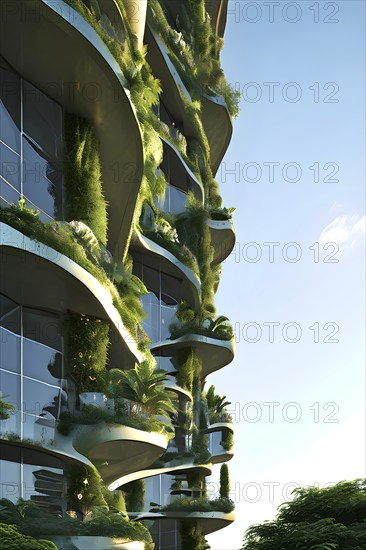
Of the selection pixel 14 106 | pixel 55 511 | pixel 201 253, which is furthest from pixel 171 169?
pixel 55 511

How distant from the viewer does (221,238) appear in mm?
48875

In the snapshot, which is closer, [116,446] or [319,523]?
[116,446]

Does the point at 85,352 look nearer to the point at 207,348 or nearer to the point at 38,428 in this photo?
the point at 38,428

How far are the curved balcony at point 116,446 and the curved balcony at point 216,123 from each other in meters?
27.1

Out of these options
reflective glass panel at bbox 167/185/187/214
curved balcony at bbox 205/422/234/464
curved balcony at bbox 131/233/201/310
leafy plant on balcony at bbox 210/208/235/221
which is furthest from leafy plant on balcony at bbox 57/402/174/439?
leafy plant on balcony at bbox 210/208/235/221

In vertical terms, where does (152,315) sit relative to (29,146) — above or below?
below

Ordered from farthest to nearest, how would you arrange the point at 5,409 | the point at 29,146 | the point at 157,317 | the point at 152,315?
the point at 157,317, the point at 152,315, the point at 29,146, the point at 5,409

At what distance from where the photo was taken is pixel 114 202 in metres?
27.1

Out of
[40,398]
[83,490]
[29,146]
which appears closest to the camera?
[40,398]

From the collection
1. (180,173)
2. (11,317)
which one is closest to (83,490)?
(11,317)

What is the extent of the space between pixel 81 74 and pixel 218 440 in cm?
2922

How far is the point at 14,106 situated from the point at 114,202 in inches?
273

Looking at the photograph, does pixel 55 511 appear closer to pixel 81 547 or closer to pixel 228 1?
pixel 81 547

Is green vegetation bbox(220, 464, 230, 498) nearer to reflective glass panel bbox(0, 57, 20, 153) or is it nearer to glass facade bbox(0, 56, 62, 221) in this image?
glass facade bbox(0, 56, 62, 221)
